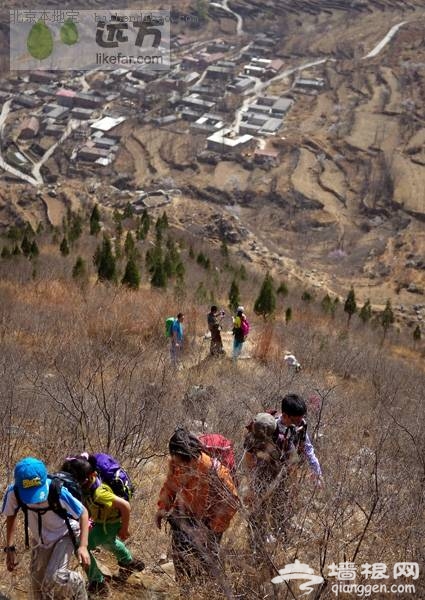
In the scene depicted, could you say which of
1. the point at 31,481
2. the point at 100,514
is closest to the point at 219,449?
the point at 100,514

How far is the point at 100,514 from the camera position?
3.50 m

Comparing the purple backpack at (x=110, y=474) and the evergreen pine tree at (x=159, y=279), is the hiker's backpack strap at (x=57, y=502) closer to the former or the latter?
the purple backpack at (x=110, y=474)

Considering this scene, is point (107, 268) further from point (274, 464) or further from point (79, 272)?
point (274, 464)

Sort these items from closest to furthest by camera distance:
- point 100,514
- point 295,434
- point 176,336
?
point 100,514, point 295,434, point 176,336

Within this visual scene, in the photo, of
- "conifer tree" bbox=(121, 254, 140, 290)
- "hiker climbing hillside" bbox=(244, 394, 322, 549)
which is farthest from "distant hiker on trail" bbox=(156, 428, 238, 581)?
"conifer tree" bbox=(121, 254, 140, 290)

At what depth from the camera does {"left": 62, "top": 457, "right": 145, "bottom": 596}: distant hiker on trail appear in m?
3.38

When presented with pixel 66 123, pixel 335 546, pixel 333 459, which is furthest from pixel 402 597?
pixel 66 123

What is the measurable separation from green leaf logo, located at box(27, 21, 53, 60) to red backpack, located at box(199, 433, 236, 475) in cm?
7611

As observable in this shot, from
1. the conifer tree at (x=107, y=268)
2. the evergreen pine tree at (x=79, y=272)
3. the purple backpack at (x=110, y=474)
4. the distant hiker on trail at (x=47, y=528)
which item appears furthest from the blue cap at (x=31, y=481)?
the conifer tree at (x=107, y=268)

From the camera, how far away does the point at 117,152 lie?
51844 millimetres

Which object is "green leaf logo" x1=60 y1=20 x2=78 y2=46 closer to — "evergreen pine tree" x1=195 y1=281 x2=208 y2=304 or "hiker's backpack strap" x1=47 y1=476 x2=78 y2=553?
"evergreen pine tree" x1=195 y1=281 x2=208 y2=304

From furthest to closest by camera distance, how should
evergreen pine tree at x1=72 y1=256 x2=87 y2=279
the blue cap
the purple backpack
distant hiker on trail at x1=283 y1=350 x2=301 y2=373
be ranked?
evergreen pine tree at x1=72 y1=256 x2=87 y2=279
distant hiker on trail at x1=283 y1=350 x2=301 y2=373
the purple backpack
the blue cap

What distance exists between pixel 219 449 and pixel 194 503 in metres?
0.33

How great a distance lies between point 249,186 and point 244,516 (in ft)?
147
